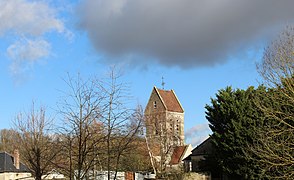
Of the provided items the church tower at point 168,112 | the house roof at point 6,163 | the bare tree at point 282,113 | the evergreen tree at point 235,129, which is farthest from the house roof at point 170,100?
the bare tree at point 282,113

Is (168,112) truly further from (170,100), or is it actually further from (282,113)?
(282,113)

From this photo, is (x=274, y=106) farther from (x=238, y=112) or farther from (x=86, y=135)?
(x=238, y=112)

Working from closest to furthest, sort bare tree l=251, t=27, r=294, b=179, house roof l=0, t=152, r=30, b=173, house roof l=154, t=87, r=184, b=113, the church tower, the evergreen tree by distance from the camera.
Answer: bare tree l=251, t=27, r=294, b=179, the evergreen tree, the church tower, house roof l=0, t=152, r=30, b=173, house roof l=154, t=87, r=184, b=113

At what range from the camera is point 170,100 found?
242 ft

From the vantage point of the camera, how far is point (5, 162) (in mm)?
46750

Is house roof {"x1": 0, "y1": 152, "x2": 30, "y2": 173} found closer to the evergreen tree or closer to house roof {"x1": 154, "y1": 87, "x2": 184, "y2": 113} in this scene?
the evergreen tree

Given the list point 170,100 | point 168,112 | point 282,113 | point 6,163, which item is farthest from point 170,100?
point 282,113

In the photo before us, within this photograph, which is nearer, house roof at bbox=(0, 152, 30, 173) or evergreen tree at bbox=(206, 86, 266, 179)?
evergreen tree at bbox=(206, 86, 266, 179)

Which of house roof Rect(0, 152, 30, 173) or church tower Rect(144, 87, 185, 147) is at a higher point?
church tower Rect(144, 87, 185, 147)

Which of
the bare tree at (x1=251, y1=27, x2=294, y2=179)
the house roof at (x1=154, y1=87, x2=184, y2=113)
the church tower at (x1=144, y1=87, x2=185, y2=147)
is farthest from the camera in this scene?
the house roof at (x1=154, y1=87, x2=184, y2=113)

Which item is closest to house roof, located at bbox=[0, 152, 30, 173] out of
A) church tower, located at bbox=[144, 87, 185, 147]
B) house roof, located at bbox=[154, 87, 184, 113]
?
church tower, located at bbox=[144, 87, 185, 147]

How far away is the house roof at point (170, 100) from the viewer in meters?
71.9

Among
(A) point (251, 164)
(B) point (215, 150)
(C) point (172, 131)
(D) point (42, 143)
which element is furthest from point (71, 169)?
(C) point (172, 131)

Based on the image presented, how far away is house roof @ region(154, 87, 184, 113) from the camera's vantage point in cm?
7188
